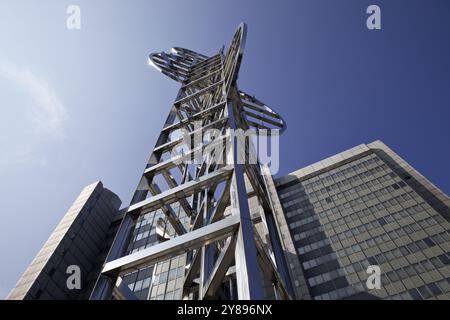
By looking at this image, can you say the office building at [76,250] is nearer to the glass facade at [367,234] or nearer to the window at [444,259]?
the glass facade at [367,234]

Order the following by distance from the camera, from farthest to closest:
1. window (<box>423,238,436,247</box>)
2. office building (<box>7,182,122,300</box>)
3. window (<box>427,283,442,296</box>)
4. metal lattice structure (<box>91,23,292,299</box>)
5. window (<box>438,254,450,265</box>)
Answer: window (<box>423,238,436,247</box>) → window (<box>438,254,450,265</box>) → office building (<box>7,182,122,300</box>) → window (<box>427,283,442,296</box>) → metal lattice structure (<box>91,23,292,299</box>)

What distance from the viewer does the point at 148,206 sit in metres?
4.07

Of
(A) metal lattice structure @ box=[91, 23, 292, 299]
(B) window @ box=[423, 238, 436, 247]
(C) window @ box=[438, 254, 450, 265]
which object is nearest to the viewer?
(A) metal lattice structure @ box=[91, 23, 292, 299]

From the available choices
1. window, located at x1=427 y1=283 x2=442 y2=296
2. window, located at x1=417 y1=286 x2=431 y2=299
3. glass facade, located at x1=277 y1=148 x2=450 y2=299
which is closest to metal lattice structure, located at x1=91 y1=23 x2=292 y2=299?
glass facade, located at x1=277 y1=148 x2=450 y2=299

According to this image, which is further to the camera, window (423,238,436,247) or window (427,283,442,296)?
window (423,238,436,247)

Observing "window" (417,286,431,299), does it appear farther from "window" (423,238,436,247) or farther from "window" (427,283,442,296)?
"window" (423,238,436,247)

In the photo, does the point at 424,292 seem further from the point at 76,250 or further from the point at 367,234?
the point at 76,250

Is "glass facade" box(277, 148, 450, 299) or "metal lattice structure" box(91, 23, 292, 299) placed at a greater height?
"metal lattice structure" box(91, 23, 292, 299)

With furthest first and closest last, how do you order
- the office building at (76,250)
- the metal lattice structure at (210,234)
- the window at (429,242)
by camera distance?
the window at (429,242) → the office building at (76,250) → the metal lattice structure at (210,234)

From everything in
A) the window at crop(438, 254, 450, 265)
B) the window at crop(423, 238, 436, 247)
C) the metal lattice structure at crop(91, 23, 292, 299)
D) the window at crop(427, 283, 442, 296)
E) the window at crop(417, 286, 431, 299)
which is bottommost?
the window at crop(417, 286, 431, 299)

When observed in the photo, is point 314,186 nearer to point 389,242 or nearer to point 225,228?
point 389,242

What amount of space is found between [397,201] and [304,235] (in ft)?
50.1

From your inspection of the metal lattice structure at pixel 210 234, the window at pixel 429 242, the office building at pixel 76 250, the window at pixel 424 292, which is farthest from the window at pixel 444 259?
the office building at pixel 76 250
